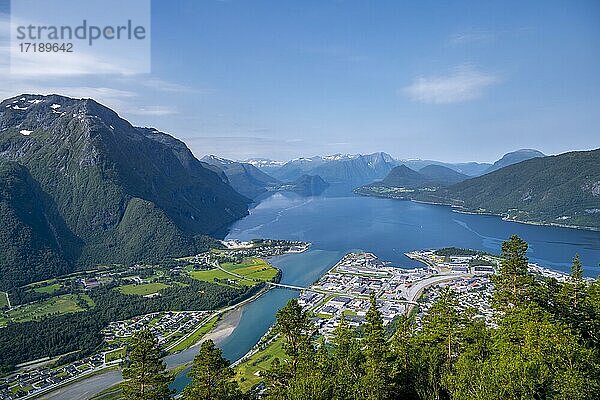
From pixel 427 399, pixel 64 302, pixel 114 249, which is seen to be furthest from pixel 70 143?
pixel 427 399

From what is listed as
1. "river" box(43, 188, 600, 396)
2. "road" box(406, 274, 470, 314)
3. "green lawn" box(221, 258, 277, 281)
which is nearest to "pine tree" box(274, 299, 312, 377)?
"river" box(43, 188, 600, 396)

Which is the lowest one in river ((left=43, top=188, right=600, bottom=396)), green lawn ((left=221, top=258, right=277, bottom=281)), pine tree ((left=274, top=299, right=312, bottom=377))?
green lawn ((left=221, top=258, right=277, bottom=281))

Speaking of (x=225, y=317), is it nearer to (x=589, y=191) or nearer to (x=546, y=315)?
(x=546, y=315)

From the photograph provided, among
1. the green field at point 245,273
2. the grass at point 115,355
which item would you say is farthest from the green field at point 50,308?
the green field at point 245,273

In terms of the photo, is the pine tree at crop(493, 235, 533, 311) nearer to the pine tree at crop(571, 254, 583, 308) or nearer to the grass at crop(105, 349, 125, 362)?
the pine tree at crop(571, 254, 583, 308)

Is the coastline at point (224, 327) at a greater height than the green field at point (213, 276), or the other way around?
the green field at point (213, 276)

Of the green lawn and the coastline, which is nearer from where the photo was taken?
the coastline

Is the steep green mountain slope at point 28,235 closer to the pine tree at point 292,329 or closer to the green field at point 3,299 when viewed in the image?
the green field at point 3,299
